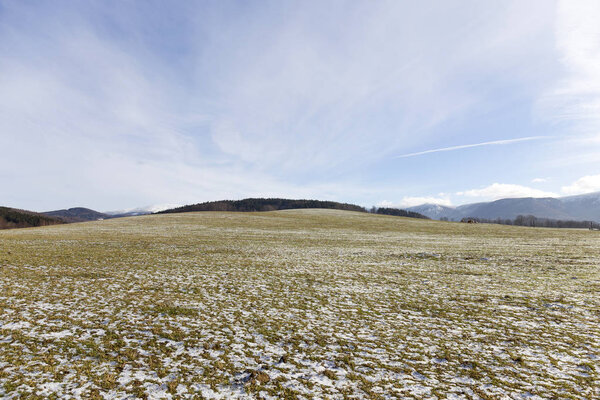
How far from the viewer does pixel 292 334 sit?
917cm

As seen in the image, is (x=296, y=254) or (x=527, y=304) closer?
(x=527, y=304)

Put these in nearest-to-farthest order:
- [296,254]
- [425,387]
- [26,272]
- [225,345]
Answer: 1. [425,387]
2. [225,345]
3. [26,272]
4. [296,254]

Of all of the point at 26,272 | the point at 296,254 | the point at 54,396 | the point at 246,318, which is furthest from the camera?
→ the point at 296,254

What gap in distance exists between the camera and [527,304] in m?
12.5

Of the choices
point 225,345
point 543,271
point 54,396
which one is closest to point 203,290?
point 225,345

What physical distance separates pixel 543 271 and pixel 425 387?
65.1 feet

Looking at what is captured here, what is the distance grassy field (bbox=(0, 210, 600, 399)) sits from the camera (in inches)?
251

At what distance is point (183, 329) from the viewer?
924cm

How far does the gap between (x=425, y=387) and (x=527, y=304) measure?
9.63 meters

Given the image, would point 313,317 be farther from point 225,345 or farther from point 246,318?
point 225,345

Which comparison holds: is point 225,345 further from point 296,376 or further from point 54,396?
point 54,396

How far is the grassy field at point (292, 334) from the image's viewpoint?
6.39m

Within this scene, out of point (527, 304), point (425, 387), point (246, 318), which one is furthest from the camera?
point (527, 304)

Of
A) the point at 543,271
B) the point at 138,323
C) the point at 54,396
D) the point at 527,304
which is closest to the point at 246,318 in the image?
the point at 138,323
